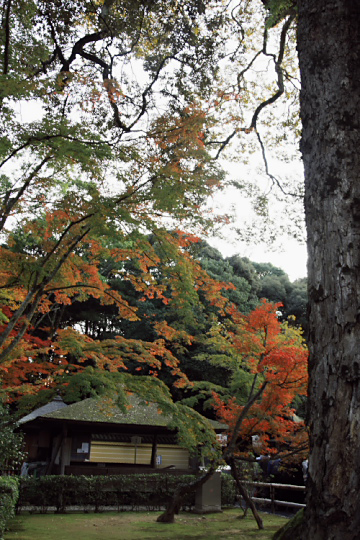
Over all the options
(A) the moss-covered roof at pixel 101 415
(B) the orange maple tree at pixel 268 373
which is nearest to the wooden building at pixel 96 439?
(A) the moss-covered roof at pixel 101 415

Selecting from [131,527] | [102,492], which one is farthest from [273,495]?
[102,492]

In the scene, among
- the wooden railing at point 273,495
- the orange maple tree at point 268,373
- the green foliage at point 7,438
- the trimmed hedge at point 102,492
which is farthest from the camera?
the wooden railing at point 273,495

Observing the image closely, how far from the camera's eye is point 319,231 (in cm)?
256

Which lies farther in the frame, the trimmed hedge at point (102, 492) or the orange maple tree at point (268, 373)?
the trimmed hedge at point (102, 492)

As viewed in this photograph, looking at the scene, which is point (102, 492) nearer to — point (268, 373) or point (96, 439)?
point (96, 439)

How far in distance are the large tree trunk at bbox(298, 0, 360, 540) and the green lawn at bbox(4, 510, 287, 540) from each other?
8.11 metres

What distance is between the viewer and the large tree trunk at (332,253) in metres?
2.06

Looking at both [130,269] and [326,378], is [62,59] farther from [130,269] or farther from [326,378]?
[130,269]

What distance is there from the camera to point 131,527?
33.2ft

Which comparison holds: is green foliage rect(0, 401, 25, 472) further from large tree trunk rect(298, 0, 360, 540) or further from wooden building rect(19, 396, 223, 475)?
large tree trunk rect(298, 0, 360, 540)

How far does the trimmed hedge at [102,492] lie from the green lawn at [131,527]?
740 millimetres

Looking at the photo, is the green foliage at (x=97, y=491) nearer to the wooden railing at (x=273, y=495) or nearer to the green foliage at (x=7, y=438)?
the wooden railing at (x=273, y=495)

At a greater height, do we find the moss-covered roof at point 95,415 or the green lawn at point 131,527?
the moss-covered roof at point 95,415

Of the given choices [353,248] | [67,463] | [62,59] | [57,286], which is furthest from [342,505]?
[67,463]
